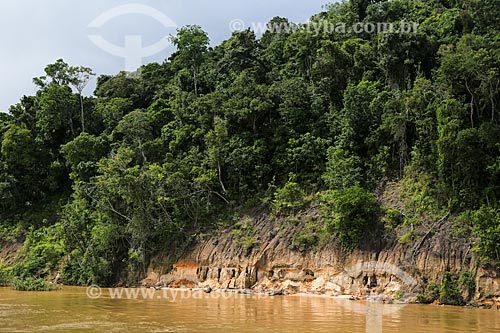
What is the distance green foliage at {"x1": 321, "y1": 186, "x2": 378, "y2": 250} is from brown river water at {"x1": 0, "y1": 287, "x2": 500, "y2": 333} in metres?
3.64

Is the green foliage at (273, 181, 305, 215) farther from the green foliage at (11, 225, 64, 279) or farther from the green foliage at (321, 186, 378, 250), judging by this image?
the green foliage at (11, 225, 64, 279)

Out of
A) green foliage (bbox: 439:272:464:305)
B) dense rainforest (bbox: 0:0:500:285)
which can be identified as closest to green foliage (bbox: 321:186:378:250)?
dense rainforest (bbox: 0:0:500:285)

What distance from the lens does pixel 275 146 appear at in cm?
3478

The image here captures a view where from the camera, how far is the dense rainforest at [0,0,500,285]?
86.7ft

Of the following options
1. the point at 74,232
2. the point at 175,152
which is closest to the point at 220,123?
the point at 175,152

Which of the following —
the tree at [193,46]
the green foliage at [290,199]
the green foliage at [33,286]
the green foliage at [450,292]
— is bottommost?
the green foliage at [33,286]

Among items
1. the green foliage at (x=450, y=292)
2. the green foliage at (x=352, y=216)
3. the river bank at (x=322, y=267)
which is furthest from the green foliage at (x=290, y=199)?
the green foliage at (x=450, y=292)

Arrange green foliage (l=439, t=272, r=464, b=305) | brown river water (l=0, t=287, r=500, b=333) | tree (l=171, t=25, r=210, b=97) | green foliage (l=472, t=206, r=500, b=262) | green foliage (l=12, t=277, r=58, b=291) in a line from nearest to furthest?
1. brown river water (l=0, t=287, r=500, b=333)
2. green foliage (l=472, t=206, r=500, b=262)
3. green foliage (l=439, t=272, r=464, b=305)
4. green foliage (l=12, t=277, r=58, b=291)
5. tree (l=171, t=25, r=210, b=97)

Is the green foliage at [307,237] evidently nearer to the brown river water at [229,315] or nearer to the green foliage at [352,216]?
the green foliage at [352,216]

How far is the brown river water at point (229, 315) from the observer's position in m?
15.7

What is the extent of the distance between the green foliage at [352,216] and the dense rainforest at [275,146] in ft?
0.30

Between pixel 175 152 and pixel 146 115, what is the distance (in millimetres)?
4487

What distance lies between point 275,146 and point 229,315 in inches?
701

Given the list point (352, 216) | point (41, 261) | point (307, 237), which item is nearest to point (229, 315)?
point (352, 216)
